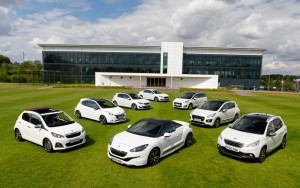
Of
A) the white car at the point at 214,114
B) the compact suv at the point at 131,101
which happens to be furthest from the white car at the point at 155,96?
the white car at the point at 214,114

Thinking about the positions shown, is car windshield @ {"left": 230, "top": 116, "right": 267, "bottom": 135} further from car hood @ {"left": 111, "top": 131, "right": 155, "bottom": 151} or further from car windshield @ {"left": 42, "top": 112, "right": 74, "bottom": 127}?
car windshield @ {"left": 42, "top": 112, "right": 74, "bottom": 127}

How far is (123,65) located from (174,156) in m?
68.5

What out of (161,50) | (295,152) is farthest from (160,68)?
(295,152)

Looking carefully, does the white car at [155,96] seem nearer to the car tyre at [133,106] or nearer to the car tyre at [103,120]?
the car tyre at [133,106]

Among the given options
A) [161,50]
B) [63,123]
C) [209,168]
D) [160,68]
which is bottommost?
[209,168]

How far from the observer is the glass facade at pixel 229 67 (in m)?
77.4

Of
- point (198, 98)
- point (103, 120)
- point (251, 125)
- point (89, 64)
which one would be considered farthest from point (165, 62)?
point (251, 125)

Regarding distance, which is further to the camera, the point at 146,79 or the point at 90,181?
the point at 146,79

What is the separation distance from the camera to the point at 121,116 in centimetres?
1573

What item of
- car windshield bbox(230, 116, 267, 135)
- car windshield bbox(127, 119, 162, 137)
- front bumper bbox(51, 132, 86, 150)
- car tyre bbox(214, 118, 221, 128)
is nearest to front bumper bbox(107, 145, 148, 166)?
car windshield bbox(127, 119, 162, 137)

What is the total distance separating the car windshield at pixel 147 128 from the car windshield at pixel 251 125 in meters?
3.93

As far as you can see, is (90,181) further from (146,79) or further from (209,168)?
(146,79)

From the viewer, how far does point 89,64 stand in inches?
3029

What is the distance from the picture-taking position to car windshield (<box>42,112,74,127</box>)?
10.5 meters
